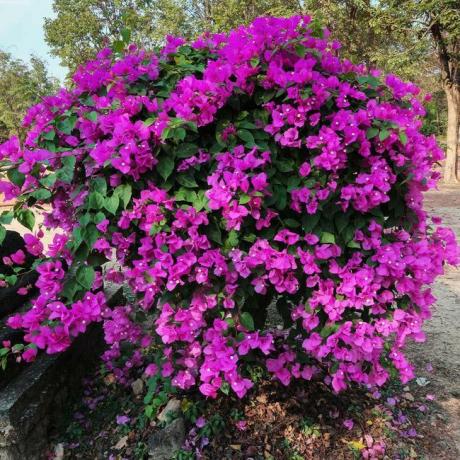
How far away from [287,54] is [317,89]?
10.9 inches

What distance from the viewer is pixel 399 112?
80.9 inches

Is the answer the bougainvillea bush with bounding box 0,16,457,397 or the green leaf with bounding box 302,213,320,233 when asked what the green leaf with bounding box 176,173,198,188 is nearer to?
the bougainvillea bush with bounding box 0,16,457,397

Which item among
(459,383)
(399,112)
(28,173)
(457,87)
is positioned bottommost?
(459,383)

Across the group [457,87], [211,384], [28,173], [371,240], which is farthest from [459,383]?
[457,87]

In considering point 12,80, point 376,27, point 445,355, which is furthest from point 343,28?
point 12,80

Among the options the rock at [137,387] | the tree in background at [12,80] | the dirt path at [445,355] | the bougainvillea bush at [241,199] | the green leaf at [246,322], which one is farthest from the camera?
the tree in background at [12,80]

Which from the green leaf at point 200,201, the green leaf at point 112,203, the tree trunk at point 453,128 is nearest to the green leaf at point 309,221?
the green leaf at point 200,201

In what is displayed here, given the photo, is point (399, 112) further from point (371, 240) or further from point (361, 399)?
point (361, 399)

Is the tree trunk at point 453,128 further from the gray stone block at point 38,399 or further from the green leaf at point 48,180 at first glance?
the green leaf at point 48,180

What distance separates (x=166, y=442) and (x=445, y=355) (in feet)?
7.23

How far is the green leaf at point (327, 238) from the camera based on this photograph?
188cm

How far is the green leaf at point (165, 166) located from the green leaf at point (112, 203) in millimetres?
200

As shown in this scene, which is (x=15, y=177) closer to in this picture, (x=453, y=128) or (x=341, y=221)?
(x=341, y=221)

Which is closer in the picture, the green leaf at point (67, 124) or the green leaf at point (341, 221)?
the green leaf at point (341, 221)
